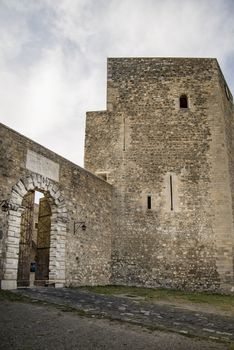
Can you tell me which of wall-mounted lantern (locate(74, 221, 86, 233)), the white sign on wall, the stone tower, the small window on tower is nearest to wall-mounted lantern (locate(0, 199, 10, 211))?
the white sign on wall

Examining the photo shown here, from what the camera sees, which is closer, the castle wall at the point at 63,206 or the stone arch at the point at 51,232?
the stone arch at the point at 51,232

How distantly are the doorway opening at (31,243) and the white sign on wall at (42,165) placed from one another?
0.65m

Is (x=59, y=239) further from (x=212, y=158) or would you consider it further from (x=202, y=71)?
(x=202, y=71)

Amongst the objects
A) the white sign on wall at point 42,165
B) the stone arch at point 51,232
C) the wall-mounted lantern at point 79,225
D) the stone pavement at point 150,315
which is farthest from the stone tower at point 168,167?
the stone pavement at point 150,315

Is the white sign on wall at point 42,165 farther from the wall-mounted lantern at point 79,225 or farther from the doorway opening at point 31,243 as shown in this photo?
the wall-mounted lantern at point 79,225

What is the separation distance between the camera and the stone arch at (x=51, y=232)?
8.63 m

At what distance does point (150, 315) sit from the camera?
6.38 metres

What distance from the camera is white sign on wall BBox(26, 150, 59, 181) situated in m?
9.95

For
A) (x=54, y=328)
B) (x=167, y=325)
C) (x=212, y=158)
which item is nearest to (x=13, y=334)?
(x=54, y=328)

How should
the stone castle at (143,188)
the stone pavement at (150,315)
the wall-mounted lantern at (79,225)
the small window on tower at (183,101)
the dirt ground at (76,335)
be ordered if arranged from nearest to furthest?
the dirt ground at (76,335)
the stone pavement at (150,315)
the stone castle at (143,188)
the wall-mounted lantern at (79,225)
the small window on tower at (183,101)

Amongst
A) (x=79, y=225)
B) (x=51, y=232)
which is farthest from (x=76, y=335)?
(x=79, y=225)

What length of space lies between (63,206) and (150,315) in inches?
207

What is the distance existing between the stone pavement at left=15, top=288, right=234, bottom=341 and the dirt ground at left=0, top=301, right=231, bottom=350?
430 mm

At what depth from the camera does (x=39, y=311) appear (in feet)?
19.5
